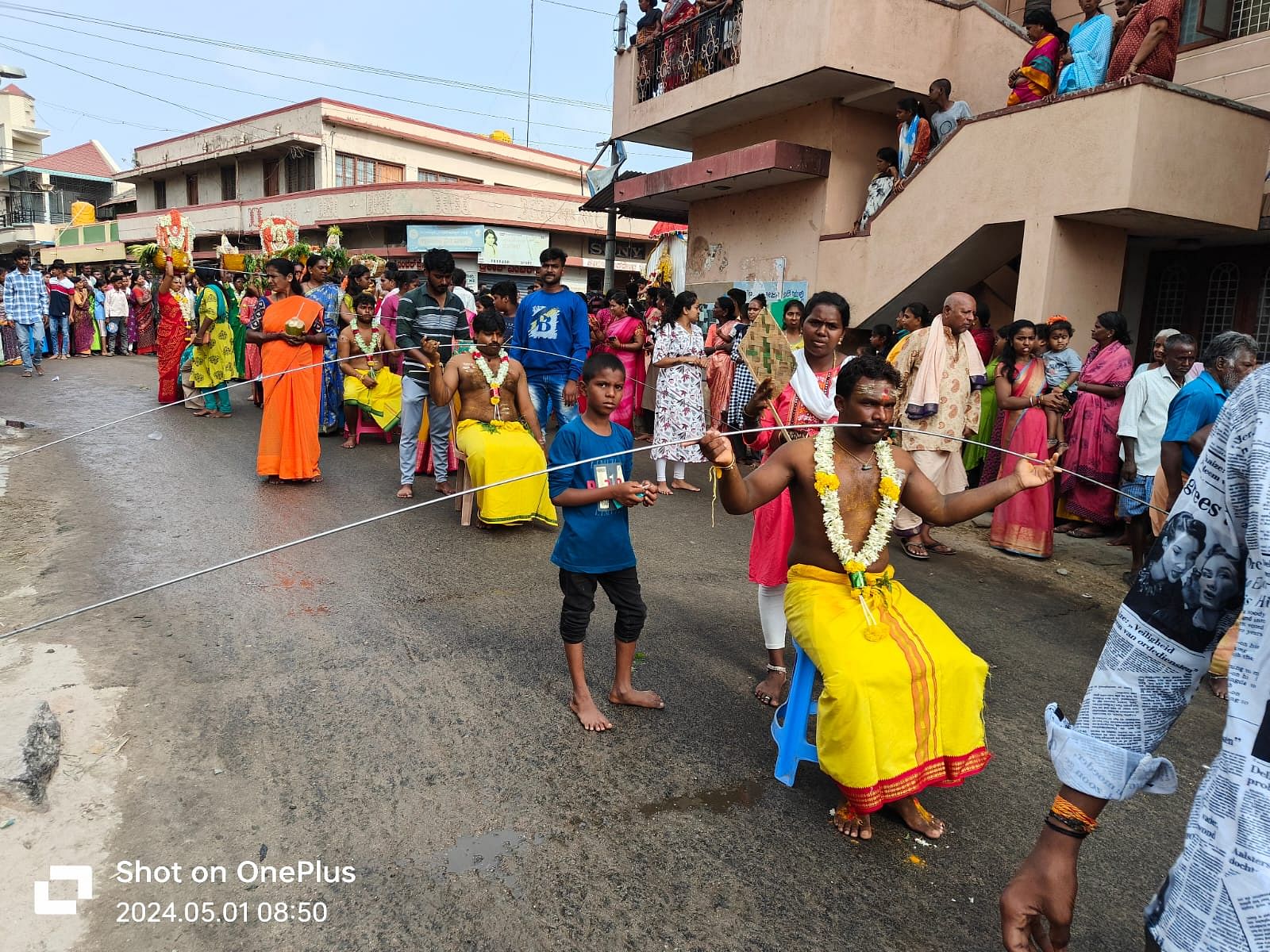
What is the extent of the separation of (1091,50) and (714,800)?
834 cm

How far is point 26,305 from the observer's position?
570 inches

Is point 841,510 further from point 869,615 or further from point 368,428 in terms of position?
point 368,428

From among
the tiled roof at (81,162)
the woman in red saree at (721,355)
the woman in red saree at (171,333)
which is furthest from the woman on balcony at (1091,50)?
the tiled roof at (81,162)

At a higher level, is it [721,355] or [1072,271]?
[1072,271]

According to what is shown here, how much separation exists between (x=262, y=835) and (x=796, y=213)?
34.8 feet

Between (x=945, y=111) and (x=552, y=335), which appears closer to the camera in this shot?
(x=552, y=335)

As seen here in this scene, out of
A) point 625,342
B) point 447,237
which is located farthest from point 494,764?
point 447,237

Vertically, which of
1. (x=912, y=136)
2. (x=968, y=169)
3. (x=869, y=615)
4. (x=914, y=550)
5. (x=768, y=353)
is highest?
(x=912, y=136)

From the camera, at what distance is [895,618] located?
2984mm

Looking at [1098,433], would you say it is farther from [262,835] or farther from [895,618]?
[262,835]

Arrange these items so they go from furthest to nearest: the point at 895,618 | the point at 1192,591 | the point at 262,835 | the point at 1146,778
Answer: the point at 895,618
the point at 262,835
the point at 1146,778
the point at 1192,591

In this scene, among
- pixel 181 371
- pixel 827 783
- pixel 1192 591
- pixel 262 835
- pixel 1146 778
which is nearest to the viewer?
pixel 1192 591

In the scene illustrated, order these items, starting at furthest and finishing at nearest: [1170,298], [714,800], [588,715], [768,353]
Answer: [1170,298] → [768,353] → [588,715] → [714,800]

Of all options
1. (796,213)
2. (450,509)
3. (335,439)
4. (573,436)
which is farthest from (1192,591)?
(796,213)
